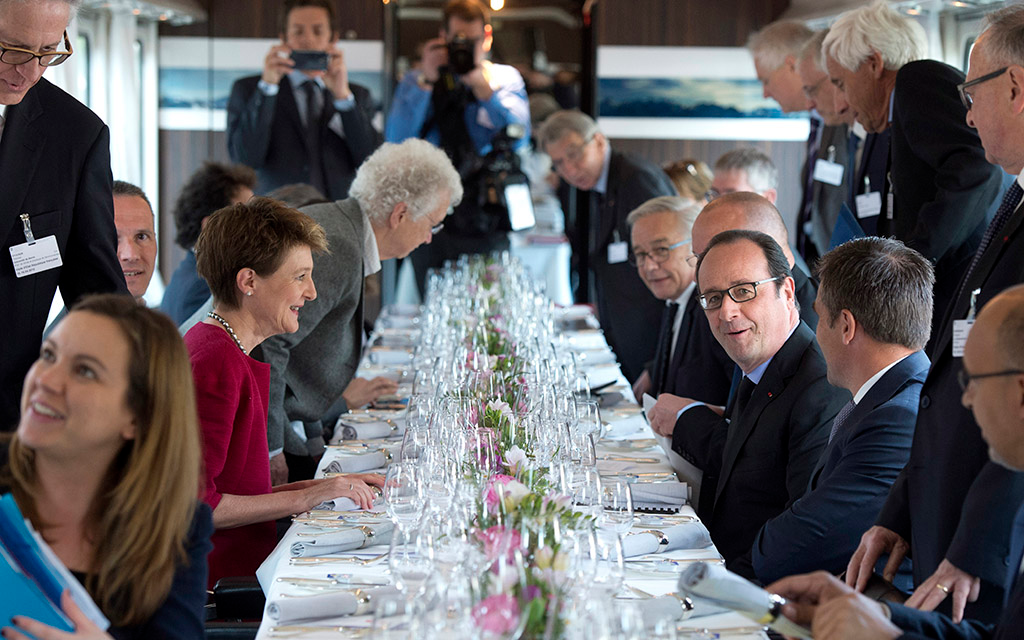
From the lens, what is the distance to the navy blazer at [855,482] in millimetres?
2441

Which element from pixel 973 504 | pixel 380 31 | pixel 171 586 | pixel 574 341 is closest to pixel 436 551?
pixel 171 586

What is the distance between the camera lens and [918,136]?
3.79 meters

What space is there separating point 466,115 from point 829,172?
2.86 m

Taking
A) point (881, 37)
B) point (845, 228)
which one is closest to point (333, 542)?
point (845, 228)

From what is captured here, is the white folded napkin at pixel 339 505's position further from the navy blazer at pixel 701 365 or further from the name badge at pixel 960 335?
the navy blazer at pixel 701 365

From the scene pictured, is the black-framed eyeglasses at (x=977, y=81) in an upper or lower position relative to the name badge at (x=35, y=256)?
upper

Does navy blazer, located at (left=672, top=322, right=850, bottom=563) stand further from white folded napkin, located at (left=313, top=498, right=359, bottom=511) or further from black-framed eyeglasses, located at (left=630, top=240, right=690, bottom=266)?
black-framed eyeglasses, located at (left=630, top=240, right=690, bottom=266)

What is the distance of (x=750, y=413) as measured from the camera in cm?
292

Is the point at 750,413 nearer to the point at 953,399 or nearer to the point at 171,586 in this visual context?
the point at 953,399

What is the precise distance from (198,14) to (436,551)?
7.96m

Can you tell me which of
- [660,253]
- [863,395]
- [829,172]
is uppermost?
[829,172]

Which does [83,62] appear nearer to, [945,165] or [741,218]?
[741,218]

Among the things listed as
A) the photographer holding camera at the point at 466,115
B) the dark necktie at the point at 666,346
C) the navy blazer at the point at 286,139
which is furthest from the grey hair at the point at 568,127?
the dark necktie at the point at 666,346

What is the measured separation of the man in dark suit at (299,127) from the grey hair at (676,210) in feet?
8.78
